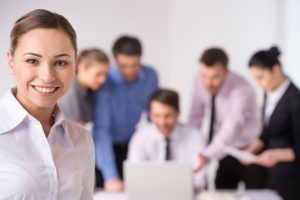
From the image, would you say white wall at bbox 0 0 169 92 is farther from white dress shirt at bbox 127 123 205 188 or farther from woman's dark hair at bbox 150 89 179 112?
white dress shirt at bbox 127 123 205 188

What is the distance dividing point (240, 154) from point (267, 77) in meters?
0.44

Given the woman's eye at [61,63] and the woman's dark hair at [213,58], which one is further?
the woman's dark hair at [213,58]

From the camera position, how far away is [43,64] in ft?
2.24

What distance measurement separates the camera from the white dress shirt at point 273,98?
234cm

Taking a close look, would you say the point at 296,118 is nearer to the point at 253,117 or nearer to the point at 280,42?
the point at 253,117

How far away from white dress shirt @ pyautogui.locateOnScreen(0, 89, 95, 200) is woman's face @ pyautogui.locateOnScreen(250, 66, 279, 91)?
5.73ft

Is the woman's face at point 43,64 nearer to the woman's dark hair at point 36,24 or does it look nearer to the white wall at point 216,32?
the woman's dark hair at point 36,24

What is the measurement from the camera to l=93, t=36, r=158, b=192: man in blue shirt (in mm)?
2289

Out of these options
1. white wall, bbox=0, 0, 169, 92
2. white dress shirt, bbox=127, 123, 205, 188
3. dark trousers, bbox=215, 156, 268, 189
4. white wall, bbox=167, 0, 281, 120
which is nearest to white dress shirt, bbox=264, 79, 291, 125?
dark trousers, bbox=215, 156, 268, 189

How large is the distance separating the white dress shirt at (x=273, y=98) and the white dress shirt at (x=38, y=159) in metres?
1.73

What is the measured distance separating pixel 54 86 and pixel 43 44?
66 millimetres

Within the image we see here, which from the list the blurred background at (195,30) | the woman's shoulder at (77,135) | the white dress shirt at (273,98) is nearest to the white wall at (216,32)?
the blurred background at (195,30)

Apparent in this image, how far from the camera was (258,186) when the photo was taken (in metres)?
2.49

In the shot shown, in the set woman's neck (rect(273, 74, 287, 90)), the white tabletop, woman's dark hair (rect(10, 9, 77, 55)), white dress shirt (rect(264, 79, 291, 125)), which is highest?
woman's dark hair (rect(10, 9, 77, 55))
